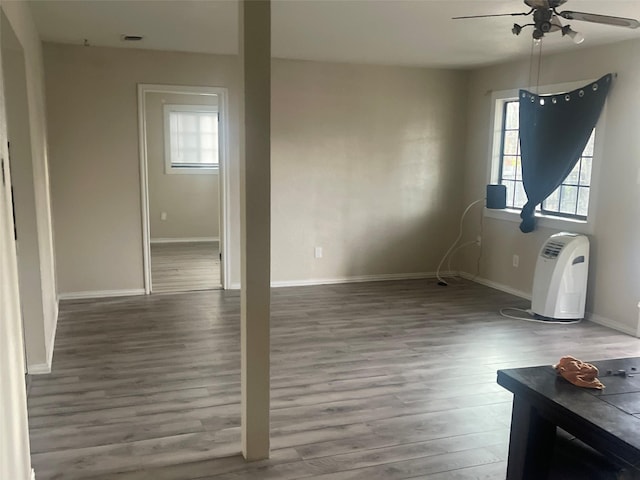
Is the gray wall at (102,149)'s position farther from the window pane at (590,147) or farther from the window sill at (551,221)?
the window pane at (590,147)

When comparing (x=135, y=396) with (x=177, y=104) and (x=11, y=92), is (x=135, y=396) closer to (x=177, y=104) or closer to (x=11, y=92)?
(x=11, y=92)

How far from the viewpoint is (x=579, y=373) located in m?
2.25

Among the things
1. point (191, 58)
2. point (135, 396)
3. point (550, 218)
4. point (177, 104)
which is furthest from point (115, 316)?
point (177, 104)

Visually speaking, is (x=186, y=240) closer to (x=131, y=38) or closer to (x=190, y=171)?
(x=190, y=171)

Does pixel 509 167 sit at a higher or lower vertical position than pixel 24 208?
higher

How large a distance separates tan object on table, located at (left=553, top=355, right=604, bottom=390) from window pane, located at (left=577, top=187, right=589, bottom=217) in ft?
10.7

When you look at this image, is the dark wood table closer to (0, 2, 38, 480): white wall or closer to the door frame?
(0, 2, 38, 480): white wall

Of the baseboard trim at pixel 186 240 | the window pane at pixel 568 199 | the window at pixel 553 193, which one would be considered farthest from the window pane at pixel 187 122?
the window pane at pixel 568 199

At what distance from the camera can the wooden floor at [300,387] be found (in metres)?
2.65

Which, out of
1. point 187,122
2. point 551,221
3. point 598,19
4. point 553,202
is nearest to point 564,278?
point 551,221

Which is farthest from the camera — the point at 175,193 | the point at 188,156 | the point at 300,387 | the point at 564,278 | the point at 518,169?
the point at 188,156

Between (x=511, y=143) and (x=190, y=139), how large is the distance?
16.3 ft

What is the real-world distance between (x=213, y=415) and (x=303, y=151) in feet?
11.4

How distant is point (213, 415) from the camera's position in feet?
10.2
